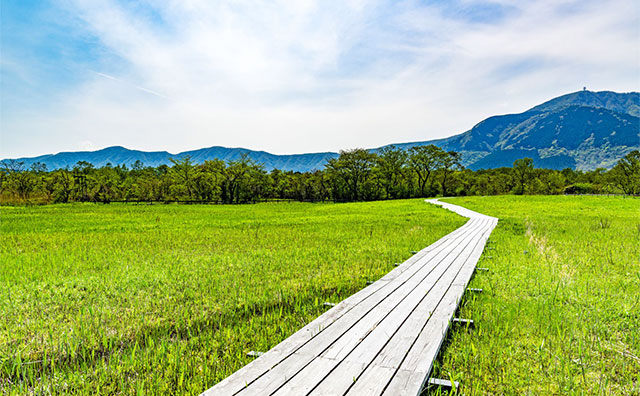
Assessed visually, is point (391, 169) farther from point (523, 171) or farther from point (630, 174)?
point (630, 174)

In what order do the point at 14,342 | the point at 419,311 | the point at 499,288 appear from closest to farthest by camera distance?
1. the point at 14,342
2. the point at 419,311
3. the point at 499,288

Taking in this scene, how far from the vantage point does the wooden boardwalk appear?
8.61ft

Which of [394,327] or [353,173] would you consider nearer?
[394,327]

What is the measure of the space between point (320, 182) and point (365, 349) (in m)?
76.1

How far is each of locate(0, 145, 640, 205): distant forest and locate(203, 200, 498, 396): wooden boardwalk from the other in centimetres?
6130

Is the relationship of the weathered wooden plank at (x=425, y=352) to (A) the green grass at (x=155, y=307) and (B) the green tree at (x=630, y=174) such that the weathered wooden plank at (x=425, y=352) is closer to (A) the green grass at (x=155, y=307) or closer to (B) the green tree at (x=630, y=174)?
(A) the green grass at (x=155, y=307)

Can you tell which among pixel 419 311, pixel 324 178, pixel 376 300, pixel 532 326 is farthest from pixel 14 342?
pixel 324 178

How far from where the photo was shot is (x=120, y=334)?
4.17 metres

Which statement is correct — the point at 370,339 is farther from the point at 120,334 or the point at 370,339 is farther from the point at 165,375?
the point at 120,334

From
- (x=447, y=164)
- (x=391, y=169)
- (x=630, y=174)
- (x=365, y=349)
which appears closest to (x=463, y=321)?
(x=365, y=349)

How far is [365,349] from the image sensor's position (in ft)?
10.8

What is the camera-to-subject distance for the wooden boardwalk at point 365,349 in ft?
8.61

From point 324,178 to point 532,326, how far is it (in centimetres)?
7300

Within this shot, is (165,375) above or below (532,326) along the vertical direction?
above
